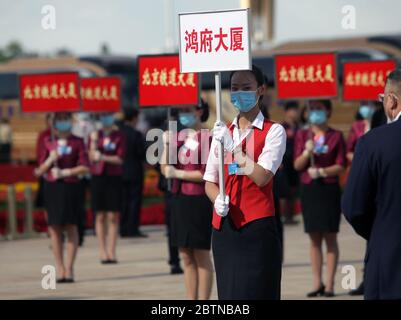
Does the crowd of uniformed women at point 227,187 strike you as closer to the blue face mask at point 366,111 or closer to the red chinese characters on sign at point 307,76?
the blue face mask at point 366,111

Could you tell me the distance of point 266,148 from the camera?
310 inches

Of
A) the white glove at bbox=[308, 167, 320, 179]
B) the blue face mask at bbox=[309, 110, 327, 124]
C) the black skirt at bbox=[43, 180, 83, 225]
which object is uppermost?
the blue face mask at bbox=[309, 110, 327, 124]

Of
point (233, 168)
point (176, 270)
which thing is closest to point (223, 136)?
point (233, 168)

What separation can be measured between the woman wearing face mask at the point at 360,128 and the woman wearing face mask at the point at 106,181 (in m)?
3.61

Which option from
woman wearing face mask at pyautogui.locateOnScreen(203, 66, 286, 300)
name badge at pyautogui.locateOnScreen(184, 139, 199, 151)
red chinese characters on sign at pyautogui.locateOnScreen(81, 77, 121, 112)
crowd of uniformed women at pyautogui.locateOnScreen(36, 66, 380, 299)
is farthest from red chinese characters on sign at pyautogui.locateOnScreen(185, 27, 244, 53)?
red chinese characters on sign at pyautogui.locateOnScreen(81, 77, 121, 112)

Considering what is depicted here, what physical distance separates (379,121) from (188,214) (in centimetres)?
255

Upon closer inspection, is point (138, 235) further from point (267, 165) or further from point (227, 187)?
point (267, 165)

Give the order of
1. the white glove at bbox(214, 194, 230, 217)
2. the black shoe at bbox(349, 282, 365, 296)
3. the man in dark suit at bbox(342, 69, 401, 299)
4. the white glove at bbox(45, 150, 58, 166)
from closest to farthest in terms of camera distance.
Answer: the man in dark suit at bbox(342, 69, 401, 299) → the white glove at bbox(214, 194, 230, 217) → the black shoe at bbox(349, 282, 365, 296) → the white glove at bbox(45, 150, 58, 166)

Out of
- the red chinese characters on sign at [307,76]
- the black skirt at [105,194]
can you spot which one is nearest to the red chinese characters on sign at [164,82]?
the red chinese characters on sign at [307,76]

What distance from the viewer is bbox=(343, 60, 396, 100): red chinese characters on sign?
548 inches

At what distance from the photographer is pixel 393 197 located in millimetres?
6594

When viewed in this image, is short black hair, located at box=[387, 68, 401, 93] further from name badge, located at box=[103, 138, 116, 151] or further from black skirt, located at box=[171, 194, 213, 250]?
name badge, located at box=[103, 138, 116, 151]

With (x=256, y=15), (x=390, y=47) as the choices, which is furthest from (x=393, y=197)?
(x=256, y=15)

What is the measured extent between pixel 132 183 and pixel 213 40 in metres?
12.5
